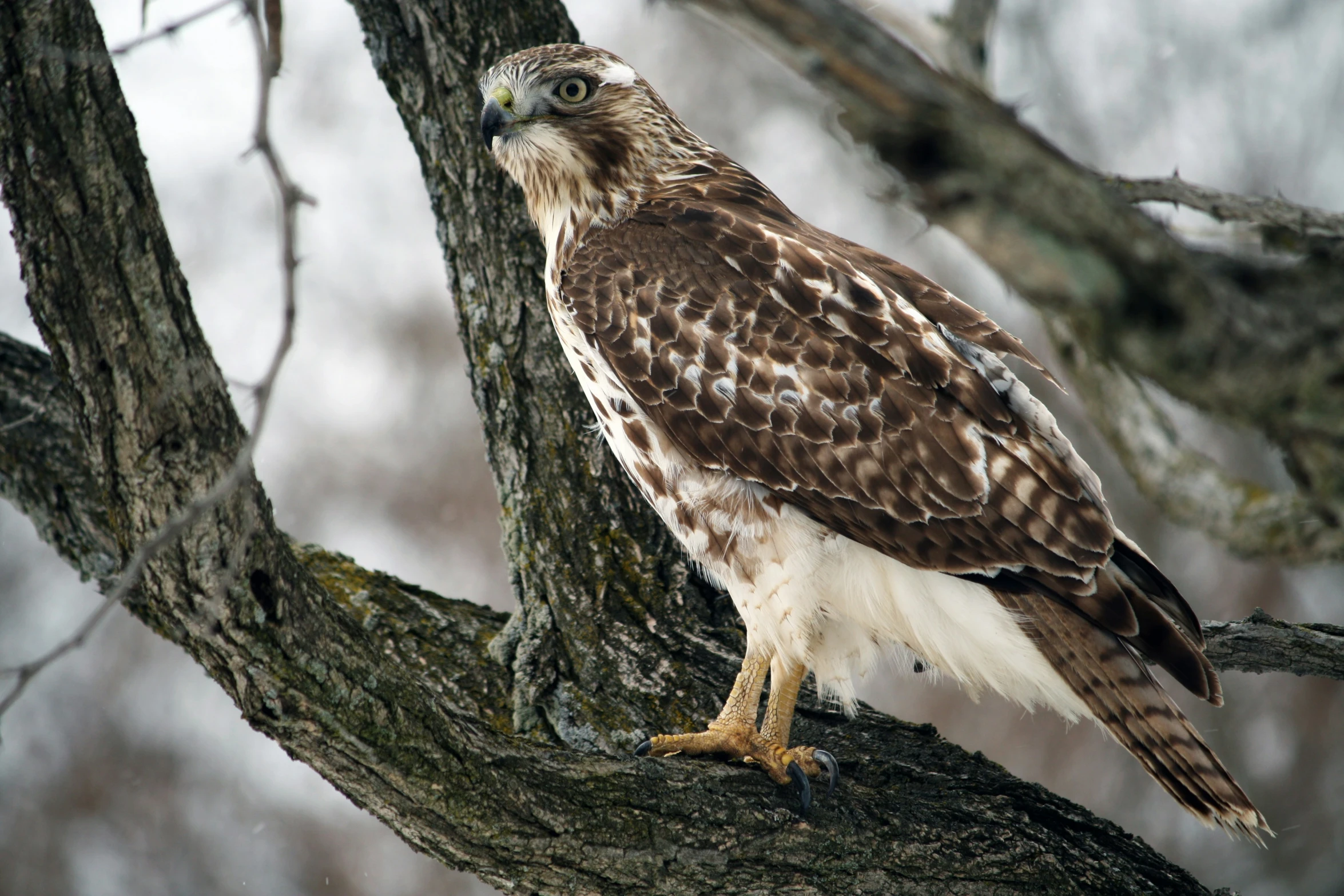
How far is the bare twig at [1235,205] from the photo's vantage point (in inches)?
82.0

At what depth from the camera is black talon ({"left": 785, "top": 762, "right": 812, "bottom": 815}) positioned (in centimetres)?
310

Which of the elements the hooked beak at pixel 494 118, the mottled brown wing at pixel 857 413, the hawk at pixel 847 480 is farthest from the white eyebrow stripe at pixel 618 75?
the mottled brown wing at pixel 857 413

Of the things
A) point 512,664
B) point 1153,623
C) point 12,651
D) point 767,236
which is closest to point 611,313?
point 767,236

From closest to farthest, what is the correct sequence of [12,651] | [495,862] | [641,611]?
[495,862]
[641,611]
[12,651]

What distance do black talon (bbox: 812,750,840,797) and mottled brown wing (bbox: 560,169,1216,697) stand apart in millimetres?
671

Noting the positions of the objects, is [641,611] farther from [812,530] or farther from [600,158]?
[600,158]

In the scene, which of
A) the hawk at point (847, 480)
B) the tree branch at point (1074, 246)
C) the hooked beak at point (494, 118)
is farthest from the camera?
the hooked beak at point (494, 118)

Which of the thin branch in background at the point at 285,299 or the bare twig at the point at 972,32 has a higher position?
the bare twig at the point at 972,32

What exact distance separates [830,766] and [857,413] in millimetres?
1090

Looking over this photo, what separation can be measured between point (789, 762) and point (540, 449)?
147 cm

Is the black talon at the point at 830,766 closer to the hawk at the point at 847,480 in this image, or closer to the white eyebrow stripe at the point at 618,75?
the hawk at the point at 847,480

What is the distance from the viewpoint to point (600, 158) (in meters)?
3.90

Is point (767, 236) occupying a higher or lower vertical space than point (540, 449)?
higher

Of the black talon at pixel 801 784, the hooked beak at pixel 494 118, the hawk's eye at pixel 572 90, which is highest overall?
the hawk's eye at pixel 572 90
